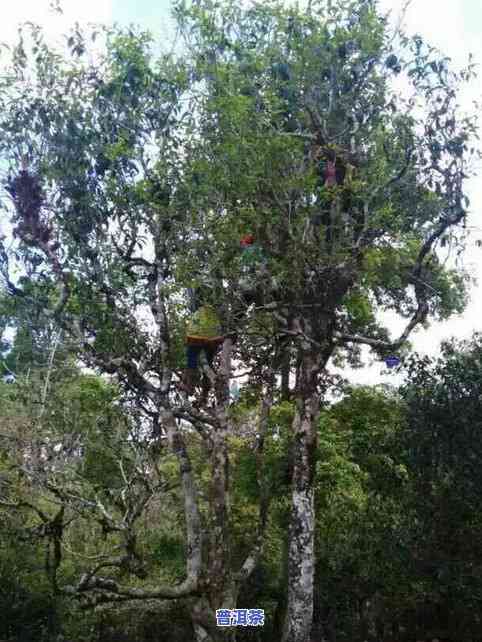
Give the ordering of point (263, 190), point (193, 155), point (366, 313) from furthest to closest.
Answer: point (366, 313), point (193, 155), point (263, 190)

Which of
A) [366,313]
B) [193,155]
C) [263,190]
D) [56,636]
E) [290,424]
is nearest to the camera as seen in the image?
[263,190]

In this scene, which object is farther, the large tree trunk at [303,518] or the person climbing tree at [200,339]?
the person climbing tree at [200,339]

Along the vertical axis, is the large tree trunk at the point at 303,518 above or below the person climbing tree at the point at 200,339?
below

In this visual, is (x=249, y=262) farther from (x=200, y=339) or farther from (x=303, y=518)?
(x=303, y=518)

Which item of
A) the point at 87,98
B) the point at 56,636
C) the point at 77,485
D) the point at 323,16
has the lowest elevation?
the point at 56,636

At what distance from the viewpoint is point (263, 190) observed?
838 centimetres

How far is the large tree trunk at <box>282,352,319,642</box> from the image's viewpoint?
8.14 metres

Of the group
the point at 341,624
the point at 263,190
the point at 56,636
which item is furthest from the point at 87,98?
the point at 341,624

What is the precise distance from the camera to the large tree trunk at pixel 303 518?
8.14 metres

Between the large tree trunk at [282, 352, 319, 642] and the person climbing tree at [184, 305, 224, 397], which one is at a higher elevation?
the person climbing tree at [184, 305, 224, 397]

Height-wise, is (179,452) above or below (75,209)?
below

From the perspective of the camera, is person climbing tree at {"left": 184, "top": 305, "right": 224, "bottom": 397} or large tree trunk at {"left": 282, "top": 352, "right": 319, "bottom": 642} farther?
person climbing tree at {"left": 184, "top": 305, "right": 224, "bottom": 397}

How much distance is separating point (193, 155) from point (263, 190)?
4.22 feet

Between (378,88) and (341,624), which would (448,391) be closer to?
(378,88)
